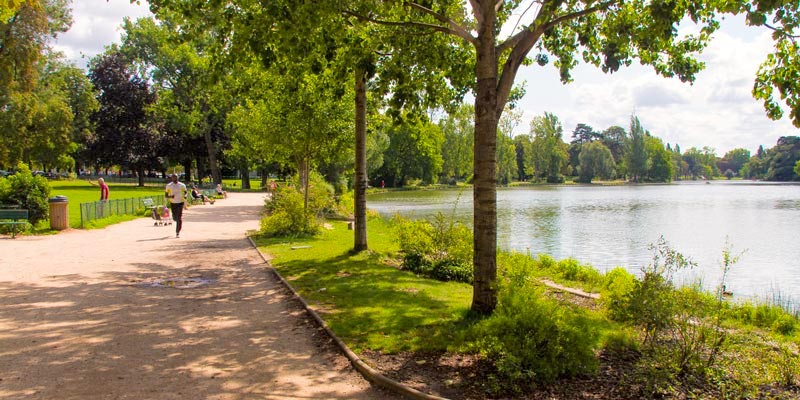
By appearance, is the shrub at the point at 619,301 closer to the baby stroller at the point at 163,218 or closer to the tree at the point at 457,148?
the baby stroller at the point at 163,218

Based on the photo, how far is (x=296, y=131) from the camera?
17.4m

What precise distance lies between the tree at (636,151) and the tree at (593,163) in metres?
4.38

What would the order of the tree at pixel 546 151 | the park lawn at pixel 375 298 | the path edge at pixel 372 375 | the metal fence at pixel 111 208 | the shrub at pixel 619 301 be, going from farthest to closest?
the tree at pixel 546 151, the metal fence at pixel 111 208, the shrub at pixel 619 301, the park lawn at pixel 375 298, the path edge at pixel 372 375

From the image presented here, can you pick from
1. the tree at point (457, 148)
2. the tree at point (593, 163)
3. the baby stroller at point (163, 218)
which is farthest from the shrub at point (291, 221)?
the tree at point (593, 163)

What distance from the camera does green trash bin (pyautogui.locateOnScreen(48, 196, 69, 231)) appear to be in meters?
17.2

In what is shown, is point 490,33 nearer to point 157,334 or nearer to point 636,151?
point 157,334

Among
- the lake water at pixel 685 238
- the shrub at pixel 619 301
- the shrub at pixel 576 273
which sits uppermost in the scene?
the shrub at pixel 619 301

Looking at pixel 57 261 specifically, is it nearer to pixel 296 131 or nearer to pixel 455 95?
pixel 296 131

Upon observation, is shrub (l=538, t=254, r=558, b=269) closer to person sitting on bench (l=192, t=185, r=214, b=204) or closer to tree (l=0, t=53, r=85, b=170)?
person sitting on bench (l=192, t=185, r=214, b=204)

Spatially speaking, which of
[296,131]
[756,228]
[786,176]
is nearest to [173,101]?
[296,131]

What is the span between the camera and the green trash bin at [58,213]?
56.5 ft

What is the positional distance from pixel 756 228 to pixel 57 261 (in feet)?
84.5

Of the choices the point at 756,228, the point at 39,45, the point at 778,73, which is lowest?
the point at 756,228

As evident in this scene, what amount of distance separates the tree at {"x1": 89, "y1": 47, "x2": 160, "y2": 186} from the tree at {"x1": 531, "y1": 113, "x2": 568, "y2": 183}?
77917mm
